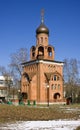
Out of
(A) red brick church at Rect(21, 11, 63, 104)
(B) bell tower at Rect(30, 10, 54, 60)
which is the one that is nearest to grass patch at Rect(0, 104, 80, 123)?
(A) red brick church at Rect(21, 11, 63, 104)

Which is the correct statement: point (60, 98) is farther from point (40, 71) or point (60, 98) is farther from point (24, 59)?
point (24, 59)

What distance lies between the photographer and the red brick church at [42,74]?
182 feet

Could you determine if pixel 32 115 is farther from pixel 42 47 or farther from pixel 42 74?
pixel 42 47

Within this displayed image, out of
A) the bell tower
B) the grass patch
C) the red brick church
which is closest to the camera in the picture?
the grass patch

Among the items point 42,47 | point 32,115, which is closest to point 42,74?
point 42,47

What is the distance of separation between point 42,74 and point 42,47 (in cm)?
703

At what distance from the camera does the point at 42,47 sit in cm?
5962

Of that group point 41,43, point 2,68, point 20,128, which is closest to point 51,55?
point 41,43

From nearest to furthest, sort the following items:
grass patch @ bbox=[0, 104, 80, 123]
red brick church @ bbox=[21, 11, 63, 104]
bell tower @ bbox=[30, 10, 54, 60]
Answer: grass patch @ bbox=[0, 104, 80, 123]
red brick church @ bbox=[21, 11, 63, 104]
bell tower @ bbox=[30, 10, 54, 60]

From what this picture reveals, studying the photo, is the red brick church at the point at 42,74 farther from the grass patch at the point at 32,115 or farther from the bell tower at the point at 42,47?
the grass patch at the point at 32,115

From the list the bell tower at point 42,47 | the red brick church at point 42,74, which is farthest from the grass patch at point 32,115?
the bell tower at point 42,47

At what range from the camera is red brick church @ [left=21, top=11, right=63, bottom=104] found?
55.6m

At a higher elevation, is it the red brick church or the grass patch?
the red brick church

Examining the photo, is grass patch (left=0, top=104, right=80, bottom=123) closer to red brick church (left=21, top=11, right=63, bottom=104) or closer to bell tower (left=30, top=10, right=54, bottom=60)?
red brick church (left=21, top=11, right=63, bottom=104)
